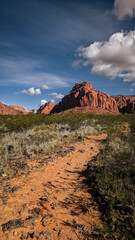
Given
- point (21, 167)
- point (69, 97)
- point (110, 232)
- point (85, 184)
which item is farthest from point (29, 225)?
point (69, 97)

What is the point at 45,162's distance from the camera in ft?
21.3

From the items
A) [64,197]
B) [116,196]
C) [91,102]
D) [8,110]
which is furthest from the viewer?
[91,102]

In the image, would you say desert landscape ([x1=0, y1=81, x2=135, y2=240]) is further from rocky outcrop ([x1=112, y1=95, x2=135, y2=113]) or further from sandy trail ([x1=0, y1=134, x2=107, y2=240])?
rocky outcrop ([x1=112, y1=95, x2=135, y2=113])

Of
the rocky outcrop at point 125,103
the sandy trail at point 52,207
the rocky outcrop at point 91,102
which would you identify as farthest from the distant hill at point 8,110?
the rocky outcrop at point 125,103

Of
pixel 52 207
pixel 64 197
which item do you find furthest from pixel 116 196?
pixel 52 207

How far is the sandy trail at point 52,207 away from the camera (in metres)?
2.65

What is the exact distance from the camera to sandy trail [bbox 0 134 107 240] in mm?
2654

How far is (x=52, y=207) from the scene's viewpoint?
343cm

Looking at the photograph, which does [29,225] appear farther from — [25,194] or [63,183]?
[63,183]

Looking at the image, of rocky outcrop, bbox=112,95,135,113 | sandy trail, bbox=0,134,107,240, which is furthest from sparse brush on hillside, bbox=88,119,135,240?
rocky outcrop, bbox=112,95,135,113

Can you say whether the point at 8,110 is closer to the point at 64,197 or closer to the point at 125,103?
the point at 64,197

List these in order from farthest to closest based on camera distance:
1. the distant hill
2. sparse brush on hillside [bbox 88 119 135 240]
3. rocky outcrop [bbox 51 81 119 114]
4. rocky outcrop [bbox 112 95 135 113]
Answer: rocky outcrop [bbox 112 95 135 113]
rocky outcrop [bbox 51 81 119 114]
the distant hill
sparse brush on hillside [bbox 88 119 135 240]

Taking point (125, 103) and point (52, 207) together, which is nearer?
point (52, 207)

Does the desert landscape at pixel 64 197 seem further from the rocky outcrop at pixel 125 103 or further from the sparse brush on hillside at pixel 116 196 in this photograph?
the rocky outcrop at pixel 125 103
